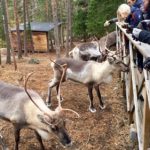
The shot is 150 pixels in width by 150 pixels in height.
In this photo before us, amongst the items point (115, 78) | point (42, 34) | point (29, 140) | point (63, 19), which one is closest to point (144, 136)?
point (29, 140)

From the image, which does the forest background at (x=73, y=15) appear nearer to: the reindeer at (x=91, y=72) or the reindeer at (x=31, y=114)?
the reindeer at (x=91, y=72)

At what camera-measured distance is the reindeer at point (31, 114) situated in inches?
208

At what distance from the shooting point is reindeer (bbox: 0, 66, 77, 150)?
5.29 m

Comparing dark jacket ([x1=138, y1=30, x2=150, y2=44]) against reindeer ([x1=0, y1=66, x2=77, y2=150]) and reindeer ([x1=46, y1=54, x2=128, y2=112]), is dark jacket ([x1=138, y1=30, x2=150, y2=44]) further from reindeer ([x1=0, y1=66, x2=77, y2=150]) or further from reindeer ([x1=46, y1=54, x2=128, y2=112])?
reindeer ([x1=46, y1=54, x2=128, y2=112])

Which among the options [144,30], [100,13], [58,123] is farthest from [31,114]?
[100,13]

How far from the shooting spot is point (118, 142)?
A: 6.84m

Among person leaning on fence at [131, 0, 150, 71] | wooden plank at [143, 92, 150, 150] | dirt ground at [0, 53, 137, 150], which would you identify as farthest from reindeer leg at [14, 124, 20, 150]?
person leaning on fence at [131, 0, 150, 71]

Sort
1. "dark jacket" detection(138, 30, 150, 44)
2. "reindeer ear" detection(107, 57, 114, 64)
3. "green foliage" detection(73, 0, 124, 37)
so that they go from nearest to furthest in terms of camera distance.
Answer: "dark jacket" detection(138, 30, 150, 44) < "reindeer ear" detection(107, 57, 114, 64) < "green foliage" detection(73, 0, 124, 37)

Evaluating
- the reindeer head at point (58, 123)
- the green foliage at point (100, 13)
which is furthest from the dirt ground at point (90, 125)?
the green foliage at point (100, 13)

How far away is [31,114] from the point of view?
599cm

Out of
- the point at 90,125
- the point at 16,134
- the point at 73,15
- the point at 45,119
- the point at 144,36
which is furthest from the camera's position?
the point at 73,15

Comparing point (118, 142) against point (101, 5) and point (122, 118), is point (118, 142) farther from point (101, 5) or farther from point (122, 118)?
point (101, 5)

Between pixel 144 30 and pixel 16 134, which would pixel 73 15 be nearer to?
pixel 16 134

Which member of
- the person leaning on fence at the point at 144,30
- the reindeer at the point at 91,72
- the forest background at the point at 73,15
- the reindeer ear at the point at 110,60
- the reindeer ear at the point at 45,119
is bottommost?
the forest background at the point at 73,15
